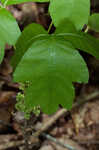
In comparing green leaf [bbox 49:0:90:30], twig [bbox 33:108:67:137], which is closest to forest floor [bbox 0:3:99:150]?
twig [bbox 33:108:67:137]

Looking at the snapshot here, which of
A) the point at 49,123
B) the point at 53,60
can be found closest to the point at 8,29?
the point at 53,60

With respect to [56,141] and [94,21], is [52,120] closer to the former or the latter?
[56,141]

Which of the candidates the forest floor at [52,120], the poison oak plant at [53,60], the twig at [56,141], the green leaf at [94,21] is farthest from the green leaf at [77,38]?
the twig at [56,141]

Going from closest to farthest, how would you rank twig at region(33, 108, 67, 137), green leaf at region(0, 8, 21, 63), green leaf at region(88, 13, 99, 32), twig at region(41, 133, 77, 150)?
1. green leaf at region(0, 8, 21, 63)
2. green leaf at region(88, 13, 99, 32)
3. twig at region(41, 133, 77, 150)
4. twig at region(33, 108, 67, 137)

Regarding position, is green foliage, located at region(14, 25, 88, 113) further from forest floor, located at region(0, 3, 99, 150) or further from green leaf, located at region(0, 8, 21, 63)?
forest floor, located at region(0, 3, 99, 150)

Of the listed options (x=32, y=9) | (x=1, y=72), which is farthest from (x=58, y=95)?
(x=32, y=9)
